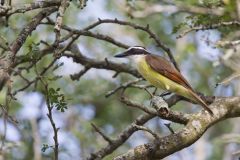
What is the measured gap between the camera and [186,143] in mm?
3561

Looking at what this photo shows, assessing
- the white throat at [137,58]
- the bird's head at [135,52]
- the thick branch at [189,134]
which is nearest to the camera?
the thick branch at [189,134]

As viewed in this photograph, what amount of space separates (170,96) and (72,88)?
14.9ft

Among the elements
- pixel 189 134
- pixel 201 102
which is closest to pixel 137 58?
pixel 201 102

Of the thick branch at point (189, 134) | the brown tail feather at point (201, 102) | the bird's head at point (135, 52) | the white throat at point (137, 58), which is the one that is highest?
the bird's head at point (135, 52)

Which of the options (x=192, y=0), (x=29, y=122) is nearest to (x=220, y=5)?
(x=192, y=0)

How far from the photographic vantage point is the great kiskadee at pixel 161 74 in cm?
489

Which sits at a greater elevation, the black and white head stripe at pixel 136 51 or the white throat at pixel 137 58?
the black and white head stripe at pixel 136 51

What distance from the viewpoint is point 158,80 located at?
198 inches

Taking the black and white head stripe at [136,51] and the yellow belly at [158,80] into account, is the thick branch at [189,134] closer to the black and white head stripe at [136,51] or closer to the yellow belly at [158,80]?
the yellow belly at [158,80]

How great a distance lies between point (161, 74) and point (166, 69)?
61 millimetres

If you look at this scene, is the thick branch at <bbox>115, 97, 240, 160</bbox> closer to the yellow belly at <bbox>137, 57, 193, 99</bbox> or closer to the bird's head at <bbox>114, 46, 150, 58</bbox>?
the yellow belly at <bbox>137, 57, 193, 99</bbox>

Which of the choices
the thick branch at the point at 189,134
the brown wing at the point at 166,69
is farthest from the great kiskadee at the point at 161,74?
the thick branch at the point at 189,134

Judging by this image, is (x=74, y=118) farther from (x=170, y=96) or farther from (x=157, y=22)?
(x=170, y=96)

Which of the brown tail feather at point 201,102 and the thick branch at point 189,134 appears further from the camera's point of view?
the brown tail feather at point 201,102
